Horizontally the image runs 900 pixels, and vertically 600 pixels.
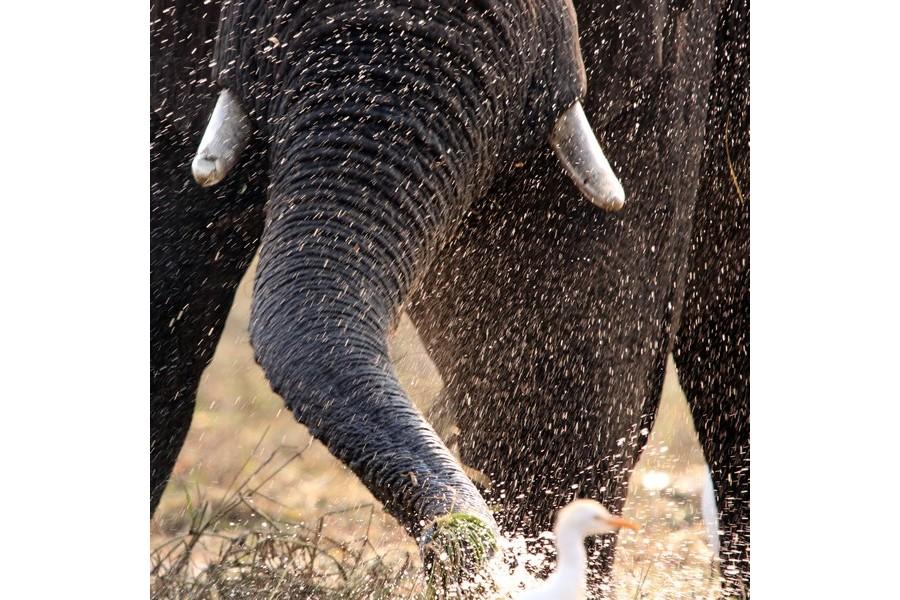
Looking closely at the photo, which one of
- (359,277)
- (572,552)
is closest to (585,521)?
(572,552)

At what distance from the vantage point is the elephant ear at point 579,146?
2.71 metres

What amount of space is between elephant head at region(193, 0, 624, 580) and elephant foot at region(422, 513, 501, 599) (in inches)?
0.6

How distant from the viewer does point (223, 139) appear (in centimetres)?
267

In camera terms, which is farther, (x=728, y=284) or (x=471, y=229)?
(x=728, y=284)

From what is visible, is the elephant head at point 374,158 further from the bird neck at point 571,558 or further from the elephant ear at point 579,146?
the bird neck at point 571,558

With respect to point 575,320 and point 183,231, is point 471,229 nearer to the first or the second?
point 575,320

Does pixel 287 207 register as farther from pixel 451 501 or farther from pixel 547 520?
pixel 547 520

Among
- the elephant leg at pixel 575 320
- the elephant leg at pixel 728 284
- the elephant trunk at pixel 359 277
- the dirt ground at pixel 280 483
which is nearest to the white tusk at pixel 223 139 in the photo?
the elephant trunk at pixel 359 277

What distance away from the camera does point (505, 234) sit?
297 cm

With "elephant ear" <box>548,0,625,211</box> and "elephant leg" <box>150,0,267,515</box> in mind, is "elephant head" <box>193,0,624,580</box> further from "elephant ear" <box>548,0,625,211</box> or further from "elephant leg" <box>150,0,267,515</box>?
"elephant leg" <box>150,0,267,515</box>

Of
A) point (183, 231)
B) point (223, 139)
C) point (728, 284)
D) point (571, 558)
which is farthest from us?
point (728, 284)

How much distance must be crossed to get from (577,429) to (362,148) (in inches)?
37.6

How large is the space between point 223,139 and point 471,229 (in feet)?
1.67
